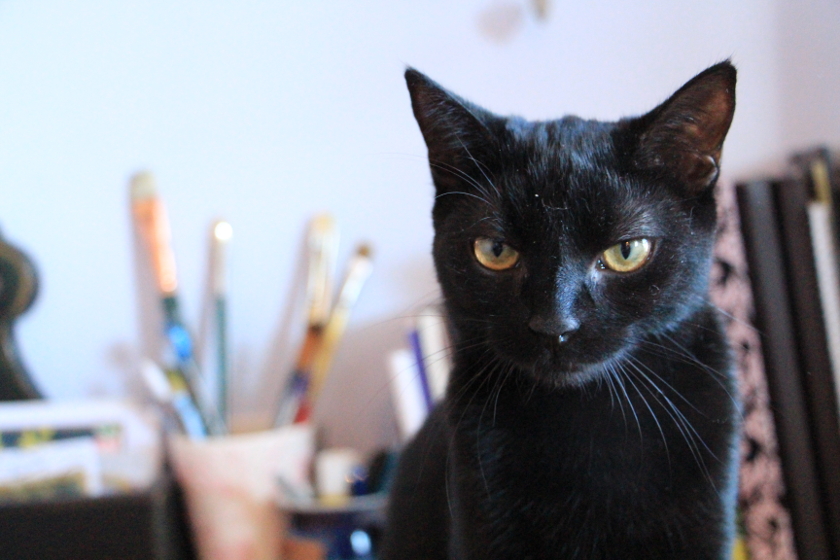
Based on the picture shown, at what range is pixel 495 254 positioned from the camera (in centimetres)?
46

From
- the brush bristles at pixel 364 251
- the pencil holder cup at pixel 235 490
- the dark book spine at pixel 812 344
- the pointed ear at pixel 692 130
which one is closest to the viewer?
the pointed ear at pixel 692 130

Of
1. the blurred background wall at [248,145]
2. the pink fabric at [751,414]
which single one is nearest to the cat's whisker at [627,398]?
the pink fabric at [751,414]

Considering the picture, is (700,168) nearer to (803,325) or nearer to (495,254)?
(495,254)

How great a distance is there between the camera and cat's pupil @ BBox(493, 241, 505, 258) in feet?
1.49

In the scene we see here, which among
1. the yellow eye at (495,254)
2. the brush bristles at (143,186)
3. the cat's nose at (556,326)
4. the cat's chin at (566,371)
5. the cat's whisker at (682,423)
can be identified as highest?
the brush bristles at (143,186)

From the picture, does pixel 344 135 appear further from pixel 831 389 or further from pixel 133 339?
pixel 831 389

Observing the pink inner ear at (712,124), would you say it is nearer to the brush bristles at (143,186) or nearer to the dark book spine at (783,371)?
the dark book spine at (783,371)

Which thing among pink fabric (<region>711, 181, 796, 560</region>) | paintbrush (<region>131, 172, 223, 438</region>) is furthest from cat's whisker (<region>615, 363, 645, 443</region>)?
paintbrush (<region>131, 172, 223, 438</region>)

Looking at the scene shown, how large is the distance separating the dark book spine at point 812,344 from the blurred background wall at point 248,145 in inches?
11.0

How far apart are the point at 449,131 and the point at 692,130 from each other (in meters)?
0.17

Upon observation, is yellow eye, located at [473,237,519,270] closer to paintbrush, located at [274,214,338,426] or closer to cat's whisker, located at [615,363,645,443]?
cat's whisker, located at [615,363,645,443]

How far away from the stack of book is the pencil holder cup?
586 mm

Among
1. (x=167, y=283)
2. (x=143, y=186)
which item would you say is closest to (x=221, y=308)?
(x=167, y=283)

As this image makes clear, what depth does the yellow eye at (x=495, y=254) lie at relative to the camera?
17.8 inches
